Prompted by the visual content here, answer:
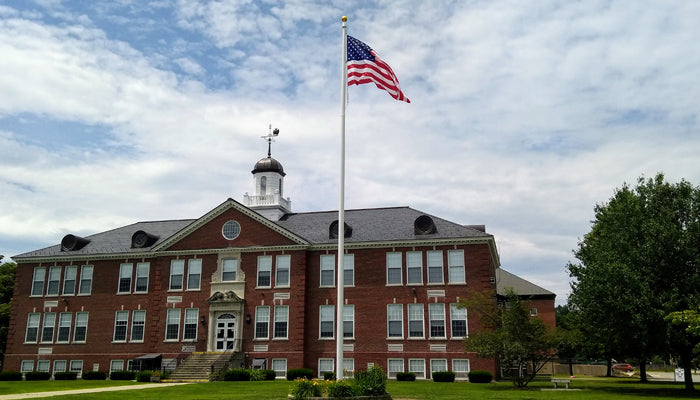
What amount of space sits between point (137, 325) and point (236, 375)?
12129 millimetres

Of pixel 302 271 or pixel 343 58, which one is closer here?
pixel 343 58

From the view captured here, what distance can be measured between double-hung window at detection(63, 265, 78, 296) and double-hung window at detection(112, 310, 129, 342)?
4463mm

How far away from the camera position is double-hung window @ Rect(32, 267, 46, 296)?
157 ft

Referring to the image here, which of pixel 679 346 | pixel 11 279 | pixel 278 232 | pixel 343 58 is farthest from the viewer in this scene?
pixel 11 279

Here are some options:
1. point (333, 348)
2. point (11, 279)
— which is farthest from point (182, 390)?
point (11, 279)

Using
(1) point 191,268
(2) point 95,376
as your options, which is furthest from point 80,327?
(1) point 191,268

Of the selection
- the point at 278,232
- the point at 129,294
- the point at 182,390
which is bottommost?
the point at 182,390

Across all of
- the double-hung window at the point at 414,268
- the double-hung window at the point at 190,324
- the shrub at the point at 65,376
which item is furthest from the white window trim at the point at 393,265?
the shrub at the point at 65,376

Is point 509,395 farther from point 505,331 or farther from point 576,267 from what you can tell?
point 576,267

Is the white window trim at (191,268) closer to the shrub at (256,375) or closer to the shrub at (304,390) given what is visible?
the shrub at (256,375)

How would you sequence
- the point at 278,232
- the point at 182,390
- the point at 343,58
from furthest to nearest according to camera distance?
the point at 278,232
the point at 182,390
the point at 343,58

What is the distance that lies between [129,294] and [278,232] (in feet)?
41.4

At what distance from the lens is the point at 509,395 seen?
2570 cm

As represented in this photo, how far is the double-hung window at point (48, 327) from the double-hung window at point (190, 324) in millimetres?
11322
